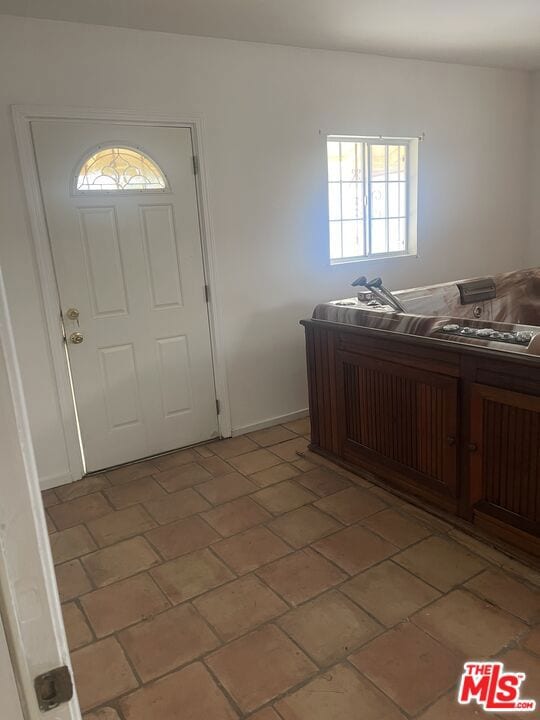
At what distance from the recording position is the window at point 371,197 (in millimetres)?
3912

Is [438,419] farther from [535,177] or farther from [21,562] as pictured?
[535,177]

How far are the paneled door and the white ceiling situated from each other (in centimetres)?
52

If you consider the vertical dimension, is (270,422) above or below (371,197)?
below

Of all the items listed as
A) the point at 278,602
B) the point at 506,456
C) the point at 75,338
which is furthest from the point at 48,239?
the point at 506,456

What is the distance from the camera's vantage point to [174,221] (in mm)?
3180

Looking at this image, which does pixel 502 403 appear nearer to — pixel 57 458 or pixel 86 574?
pixel 86 574

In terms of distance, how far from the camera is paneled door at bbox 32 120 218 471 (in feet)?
9.43

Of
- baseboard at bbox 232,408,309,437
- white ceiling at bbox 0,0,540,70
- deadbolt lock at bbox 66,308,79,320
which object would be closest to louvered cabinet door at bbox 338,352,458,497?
baseboard at bbox 232,408,309,437

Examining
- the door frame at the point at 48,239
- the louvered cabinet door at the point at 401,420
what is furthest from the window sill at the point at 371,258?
the louvered cabinet door at the point at 401,420

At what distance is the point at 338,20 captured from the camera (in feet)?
9.80

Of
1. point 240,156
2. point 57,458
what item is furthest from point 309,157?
point 57,458

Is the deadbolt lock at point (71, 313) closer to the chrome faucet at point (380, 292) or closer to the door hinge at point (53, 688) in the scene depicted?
the chrome faucet at point (380, 292)

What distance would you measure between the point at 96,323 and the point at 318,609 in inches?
77.5

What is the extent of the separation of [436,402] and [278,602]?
107cm
